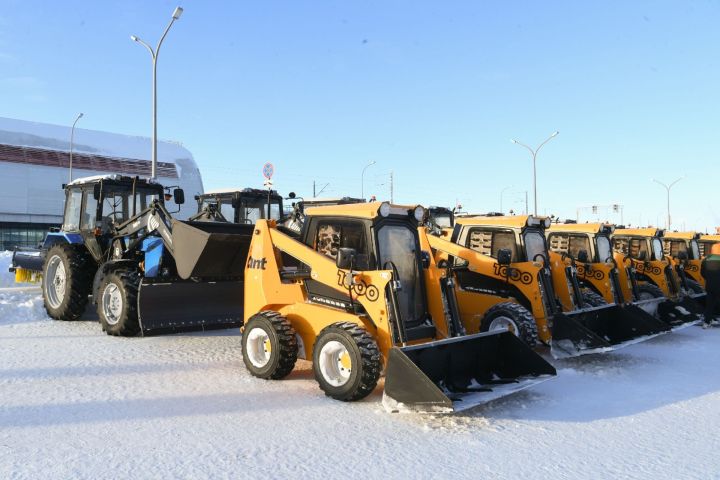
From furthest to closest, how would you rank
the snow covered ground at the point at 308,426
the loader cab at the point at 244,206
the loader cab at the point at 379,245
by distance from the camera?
the loader cab at the point at 244,206 → the loader cab at the point at 379,245 → the snow covered ground at the point at 308,426

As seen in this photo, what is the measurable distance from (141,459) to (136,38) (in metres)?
14.3

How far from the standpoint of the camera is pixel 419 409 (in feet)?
15.1

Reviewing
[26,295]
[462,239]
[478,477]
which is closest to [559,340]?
[462,239]

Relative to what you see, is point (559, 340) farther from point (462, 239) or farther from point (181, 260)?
point (181, 260)

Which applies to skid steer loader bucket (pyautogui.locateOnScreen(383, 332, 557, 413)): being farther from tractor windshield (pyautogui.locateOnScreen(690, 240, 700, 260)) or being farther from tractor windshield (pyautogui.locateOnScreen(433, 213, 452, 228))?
tractor windshield (pyautogui.locateOnScreen(690, 240, 700, 260))

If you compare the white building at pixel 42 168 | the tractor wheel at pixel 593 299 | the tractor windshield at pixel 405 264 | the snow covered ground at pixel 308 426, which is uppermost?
the white building at pixel 42 168

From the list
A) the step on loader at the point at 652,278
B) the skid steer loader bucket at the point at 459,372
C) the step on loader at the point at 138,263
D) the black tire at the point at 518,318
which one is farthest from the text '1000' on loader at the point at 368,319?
the step on loader at the point at 652,278

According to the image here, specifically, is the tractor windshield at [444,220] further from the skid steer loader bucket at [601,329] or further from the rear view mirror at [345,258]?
the rear view mirror at [345,258]

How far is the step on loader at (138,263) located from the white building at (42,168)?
3362 centimetres

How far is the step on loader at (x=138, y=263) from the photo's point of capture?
793 cm

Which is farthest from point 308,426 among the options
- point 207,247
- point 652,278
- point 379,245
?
point 652,278

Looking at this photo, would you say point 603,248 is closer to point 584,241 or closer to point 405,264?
point 584,241

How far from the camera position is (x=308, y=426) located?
15.4 feet

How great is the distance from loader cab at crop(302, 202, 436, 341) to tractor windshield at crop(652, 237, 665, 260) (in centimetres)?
930
